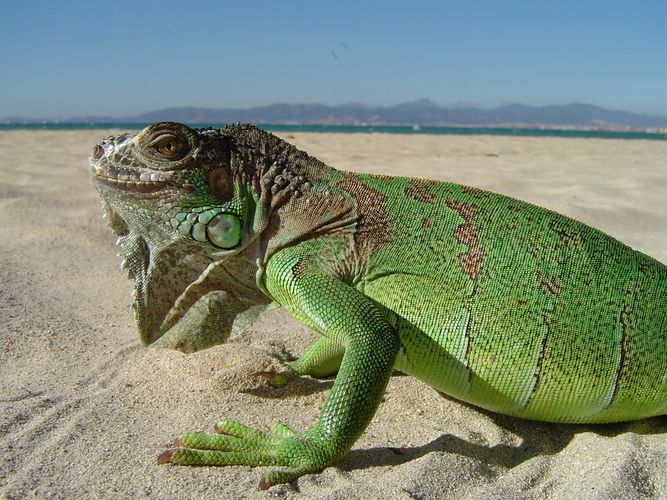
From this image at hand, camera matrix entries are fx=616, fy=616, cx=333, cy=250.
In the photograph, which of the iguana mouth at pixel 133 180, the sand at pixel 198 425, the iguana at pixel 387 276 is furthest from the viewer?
the iguana mouth at pixel 133 180

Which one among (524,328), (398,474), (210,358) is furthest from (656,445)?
(210,358)

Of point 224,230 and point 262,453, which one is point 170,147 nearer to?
point 224,230

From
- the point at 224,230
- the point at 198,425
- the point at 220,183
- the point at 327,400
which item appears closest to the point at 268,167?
the point at 220,183

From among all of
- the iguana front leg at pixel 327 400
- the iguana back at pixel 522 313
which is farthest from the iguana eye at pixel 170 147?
the iguana back at pixel 522 313

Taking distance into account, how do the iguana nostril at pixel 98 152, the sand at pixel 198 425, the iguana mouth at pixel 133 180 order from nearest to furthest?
the sand at pixel 198 425, the iguana mouth at pixel 133 180, the iguana nostril at pixel 98 152

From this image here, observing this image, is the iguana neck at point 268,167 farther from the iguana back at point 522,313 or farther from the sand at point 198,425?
the sand at point 198,425

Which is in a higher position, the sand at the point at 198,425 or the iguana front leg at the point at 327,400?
the iguana front leg at the point at 327,400

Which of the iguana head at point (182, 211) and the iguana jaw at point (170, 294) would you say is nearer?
the iguana head at point (182, 211)
